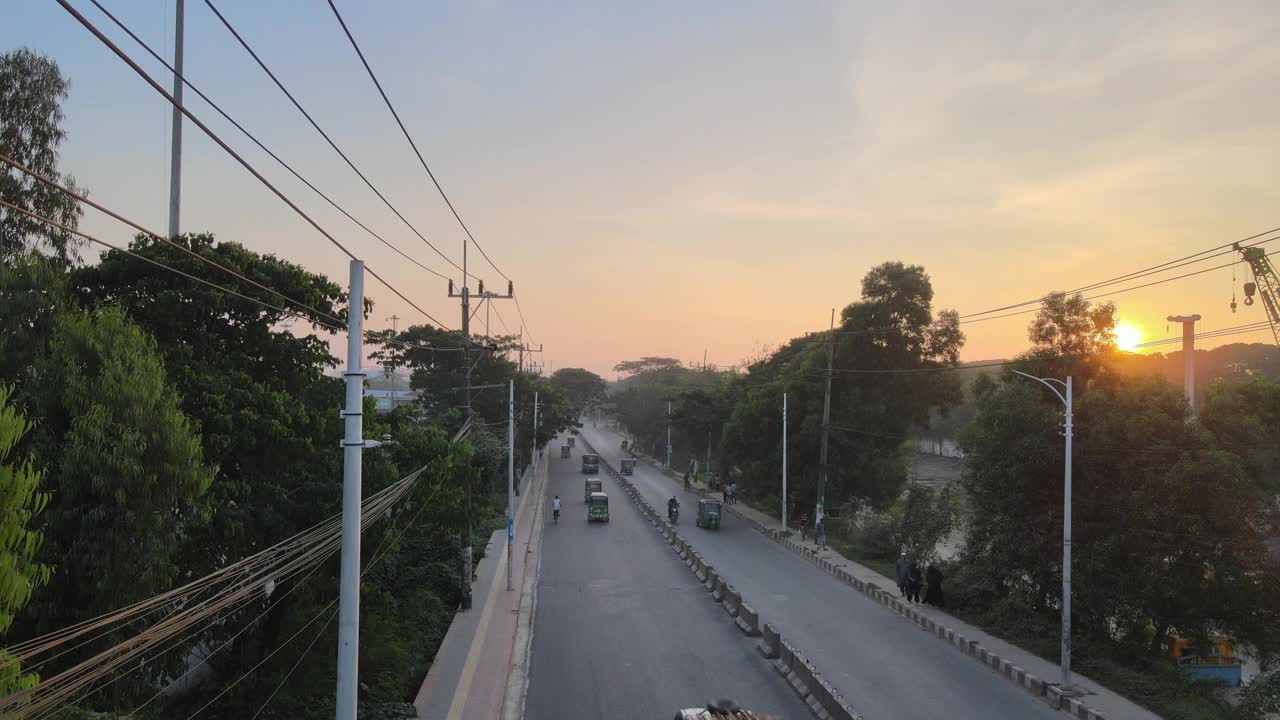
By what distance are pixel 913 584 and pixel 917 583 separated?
0.46 ft

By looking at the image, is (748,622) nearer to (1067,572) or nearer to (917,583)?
(917,583)

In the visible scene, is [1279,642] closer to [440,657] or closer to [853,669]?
[853,669]

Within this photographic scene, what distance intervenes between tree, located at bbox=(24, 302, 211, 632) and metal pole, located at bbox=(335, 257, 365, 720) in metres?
2.98

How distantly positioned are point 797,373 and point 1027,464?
22952 mm

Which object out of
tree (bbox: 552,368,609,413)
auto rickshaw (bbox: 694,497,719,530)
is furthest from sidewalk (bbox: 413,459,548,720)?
tree (bbox: 552,368,609,413)

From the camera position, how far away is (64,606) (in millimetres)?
8914

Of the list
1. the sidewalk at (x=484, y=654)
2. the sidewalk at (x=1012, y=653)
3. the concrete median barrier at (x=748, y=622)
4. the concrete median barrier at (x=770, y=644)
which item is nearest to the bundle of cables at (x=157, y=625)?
the sidewalk at (x=484, y=654)

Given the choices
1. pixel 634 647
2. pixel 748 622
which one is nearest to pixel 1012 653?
pixel 748 622

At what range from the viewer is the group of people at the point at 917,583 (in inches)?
934

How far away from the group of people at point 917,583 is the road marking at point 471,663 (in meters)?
12.2

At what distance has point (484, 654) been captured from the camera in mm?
18781

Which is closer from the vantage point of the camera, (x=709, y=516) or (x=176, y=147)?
(x=176, y=147)

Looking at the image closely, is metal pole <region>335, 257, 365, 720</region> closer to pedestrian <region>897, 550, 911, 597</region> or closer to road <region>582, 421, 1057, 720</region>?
road <region>582, 421, 1057, 720</region>

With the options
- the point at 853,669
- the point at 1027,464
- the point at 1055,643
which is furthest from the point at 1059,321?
the point at 853,669
